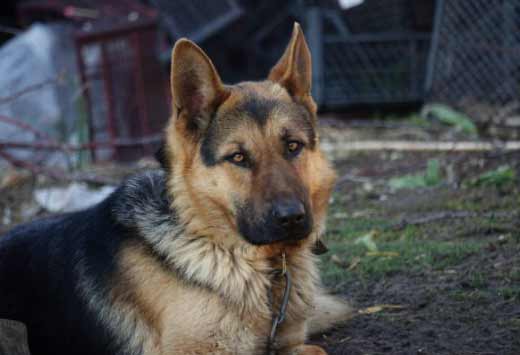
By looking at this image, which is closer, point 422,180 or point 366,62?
point 422,180

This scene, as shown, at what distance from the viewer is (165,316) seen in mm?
3105

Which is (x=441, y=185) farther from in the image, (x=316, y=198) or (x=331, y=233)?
(x=316, y=198)

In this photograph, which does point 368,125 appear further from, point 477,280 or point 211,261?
point 211,261

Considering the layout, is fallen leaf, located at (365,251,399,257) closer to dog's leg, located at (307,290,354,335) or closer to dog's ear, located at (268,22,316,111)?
dog's leg, located at (307,290,354,335)

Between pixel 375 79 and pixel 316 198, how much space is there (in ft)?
23.5

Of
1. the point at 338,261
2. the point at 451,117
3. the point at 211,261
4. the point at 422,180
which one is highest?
the point at 211,261

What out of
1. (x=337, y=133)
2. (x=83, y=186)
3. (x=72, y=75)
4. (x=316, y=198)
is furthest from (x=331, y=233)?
(x=72, y=75)

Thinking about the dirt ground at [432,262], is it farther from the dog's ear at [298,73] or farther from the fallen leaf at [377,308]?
the dog's ear at [298,73]

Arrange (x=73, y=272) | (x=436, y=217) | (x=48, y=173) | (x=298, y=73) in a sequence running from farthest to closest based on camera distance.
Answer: (x=48, y=173)
(x=436, y=217)
(x=298, y=73)
(x=73, y=272)

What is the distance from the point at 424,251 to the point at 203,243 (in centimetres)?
211

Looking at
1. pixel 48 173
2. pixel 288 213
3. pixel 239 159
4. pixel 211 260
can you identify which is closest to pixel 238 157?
pixel 239 159

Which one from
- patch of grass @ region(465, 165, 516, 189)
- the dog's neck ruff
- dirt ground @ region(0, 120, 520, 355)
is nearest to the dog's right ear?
the dog's neck ruff

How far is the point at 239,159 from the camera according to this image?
324 cm

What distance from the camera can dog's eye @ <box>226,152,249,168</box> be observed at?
3234 mm
